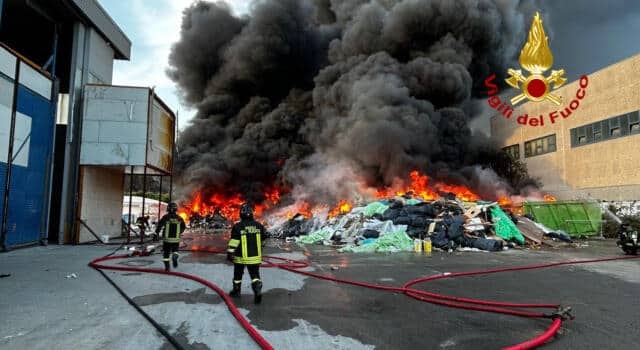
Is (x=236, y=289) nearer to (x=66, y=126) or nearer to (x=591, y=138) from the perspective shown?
(x=66, y=126)

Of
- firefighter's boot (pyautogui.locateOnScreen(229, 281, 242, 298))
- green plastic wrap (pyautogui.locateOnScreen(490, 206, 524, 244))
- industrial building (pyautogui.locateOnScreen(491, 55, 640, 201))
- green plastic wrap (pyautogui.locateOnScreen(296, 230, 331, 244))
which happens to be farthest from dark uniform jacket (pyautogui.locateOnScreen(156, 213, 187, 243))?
industrial building (pyautogui.locateOnScreen(491, 55, 640, 201))

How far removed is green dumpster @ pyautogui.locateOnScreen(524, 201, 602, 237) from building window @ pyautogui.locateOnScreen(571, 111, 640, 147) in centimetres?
556

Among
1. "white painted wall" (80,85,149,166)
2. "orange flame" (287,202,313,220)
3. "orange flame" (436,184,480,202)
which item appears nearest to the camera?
"white painted wall" (80,85,149,166)

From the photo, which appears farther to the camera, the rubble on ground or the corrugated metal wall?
the rubble on ground

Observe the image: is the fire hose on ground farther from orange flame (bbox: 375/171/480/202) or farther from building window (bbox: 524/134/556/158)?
building window (bbox: 524/134/556/158)

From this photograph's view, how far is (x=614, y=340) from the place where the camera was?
3.69 meters

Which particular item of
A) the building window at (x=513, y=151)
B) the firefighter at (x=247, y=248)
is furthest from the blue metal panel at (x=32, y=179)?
the building window at (x=513, y=151)

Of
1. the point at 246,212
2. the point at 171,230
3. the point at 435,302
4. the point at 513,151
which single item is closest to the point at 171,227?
the point at 171,230

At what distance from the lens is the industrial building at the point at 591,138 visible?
1958cm

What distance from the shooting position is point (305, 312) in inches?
181

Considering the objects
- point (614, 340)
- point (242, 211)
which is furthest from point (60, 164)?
point (614, 340)

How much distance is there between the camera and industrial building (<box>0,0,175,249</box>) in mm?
10539

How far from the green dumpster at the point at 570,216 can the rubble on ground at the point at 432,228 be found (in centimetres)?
135

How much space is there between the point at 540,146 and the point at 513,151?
8.09 ft
